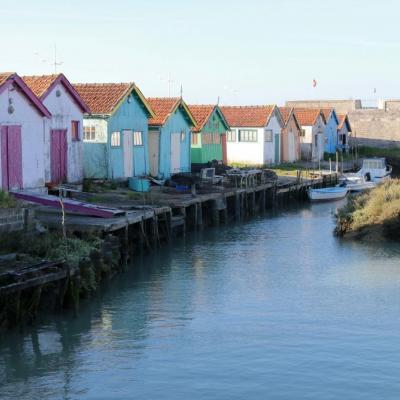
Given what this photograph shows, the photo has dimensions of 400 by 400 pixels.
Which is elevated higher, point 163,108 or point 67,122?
point 163,108

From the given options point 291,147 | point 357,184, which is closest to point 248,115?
point 291,147

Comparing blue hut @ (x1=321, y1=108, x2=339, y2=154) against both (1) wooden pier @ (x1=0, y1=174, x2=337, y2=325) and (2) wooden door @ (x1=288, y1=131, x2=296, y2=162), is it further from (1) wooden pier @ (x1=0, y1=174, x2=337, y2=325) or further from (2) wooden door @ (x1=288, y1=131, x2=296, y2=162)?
(1) wooden pier @ (x1=0, y1=174, x2=337, y2=325)

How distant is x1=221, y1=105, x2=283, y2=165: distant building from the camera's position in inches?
2005

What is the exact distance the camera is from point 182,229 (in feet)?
101

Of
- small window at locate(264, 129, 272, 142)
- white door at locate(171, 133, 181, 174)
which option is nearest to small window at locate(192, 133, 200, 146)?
white door at locate(171, 133, 181, 174)

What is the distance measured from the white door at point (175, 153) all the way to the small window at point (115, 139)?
17.4 ft

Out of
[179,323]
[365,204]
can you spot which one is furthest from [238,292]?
[365,204]

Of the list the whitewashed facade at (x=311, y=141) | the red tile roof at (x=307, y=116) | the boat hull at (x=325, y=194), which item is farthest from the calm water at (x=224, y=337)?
the red tile roof at (x=307, y=116)

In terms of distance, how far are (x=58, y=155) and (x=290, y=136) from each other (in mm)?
28459

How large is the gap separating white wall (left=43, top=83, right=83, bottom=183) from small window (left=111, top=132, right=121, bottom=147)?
2.65 metres

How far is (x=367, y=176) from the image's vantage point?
50.1 metres

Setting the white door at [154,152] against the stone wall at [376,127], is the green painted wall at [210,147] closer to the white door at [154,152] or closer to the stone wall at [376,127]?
the white door at [154,152]

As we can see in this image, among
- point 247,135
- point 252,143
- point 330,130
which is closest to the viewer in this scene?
point 252,143

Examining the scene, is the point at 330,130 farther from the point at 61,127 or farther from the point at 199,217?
the point at 61,127
